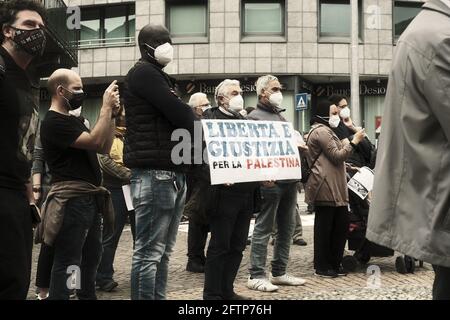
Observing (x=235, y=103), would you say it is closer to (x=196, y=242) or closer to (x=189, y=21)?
(x=196, y=242)

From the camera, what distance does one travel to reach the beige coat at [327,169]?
20.5 ft

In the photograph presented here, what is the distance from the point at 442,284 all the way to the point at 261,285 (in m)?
3.26

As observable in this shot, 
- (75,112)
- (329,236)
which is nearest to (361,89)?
(329,236)

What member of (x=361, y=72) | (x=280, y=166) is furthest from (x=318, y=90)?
(x=280, y=166)

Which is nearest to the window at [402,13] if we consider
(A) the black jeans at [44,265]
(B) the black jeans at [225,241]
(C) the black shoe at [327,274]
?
(C) the black shoe at [327,274]

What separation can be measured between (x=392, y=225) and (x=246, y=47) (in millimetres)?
22623

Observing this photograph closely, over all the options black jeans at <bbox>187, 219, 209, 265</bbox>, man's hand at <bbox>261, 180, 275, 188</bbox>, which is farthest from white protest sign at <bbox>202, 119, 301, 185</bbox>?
black jeans at <bbox>187, 219, 209, 265</bbox>

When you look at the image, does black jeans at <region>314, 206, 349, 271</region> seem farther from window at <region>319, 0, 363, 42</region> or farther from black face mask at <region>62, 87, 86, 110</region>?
window at <region>319, 0, 363, 42</region>

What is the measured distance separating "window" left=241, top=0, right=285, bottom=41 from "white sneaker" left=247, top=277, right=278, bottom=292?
20416 millimetres

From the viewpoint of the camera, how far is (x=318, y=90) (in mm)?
27500

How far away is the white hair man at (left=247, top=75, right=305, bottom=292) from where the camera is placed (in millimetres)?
5633

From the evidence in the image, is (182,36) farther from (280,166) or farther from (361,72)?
(280,166)

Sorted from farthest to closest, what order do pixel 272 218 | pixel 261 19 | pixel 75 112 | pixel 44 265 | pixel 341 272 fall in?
pixel 261 19, pixel 341 272, pixel 272 218, pixel 44 265, pixel 75 112

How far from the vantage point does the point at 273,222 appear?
575cm
